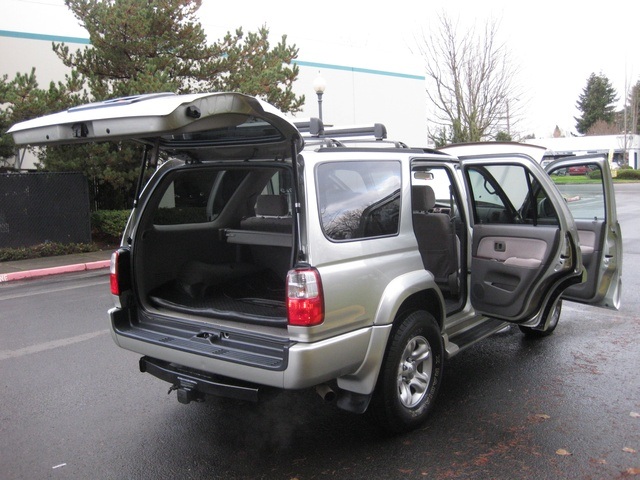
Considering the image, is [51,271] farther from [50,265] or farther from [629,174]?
[629,174]

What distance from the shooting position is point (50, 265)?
11.7 meters

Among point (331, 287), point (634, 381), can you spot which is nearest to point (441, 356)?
point (331, 287)

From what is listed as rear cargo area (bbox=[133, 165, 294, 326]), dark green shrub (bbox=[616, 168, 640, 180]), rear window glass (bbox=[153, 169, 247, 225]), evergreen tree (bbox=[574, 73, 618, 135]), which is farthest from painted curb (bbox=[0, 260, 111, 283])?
evergreen tree (bbox=[574, 73, 618, 135])

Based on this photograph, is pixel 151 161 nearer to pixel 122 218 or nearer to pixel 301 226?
pixel 301 226

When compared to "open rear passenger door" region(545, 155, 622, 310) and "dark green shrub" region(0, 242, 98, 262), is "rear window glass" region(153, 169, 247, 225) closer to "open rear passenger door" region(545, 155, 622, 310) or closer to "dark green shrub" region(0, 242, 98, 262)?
"open rear passenger door" region(545, 155, 622, 310)

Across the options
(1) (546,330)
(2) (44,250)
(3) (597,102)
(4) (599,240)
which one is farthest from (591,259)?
(3) (597,102)

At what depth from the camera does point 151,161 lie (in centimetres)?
409

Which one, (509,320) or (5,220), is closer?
(509,320)

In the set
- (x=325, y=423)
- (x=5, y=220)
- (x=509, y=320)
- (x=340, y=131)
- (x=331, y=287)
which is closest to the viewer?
(x=331, y=287)

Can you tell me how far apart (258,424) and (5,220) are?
36.5 feet

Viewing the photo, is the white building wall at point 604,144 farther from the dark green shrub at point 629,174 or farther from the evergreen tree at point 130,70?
the evergreen tree at point 130,70

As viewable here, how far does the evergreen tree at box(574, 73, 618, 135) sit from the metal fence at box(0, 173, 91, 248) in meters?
71.4

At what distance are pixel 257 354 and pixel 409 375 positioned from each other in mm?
1149

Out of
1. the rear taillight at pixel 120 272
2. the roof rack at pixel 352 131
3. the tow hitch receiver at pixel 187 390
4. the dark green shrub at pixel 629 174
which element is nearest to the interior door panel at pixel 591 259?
the roof rack at pixel 352 131
